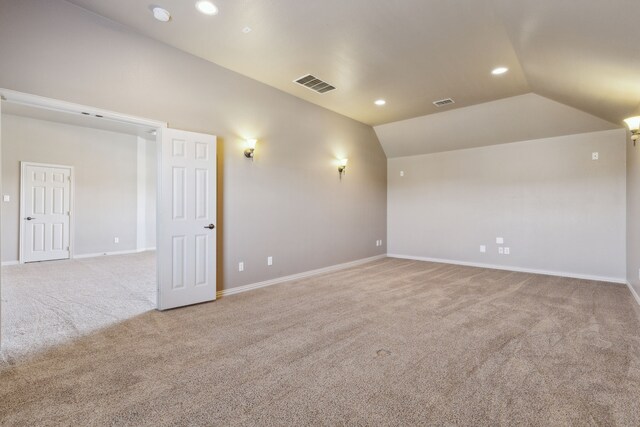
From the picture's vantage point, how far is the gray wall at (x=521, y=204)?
16.2 feet

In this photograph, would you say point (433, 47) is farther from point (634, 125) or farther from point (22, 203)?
point (22, 203)

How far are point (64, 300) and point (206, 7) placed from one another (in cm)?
386

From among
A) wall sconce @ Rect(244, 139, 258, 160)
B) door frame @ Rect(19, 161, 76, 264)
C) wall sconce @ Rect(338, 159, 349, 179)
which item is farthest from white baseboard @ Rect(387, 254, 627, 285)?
door frame @ Rect(19, 161, 76, 264)

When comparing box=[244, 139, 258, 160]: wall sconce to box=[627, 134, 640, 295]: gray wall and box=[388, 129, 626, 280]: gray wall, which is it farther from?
box=[627, 134, 640, 295]: gray wall

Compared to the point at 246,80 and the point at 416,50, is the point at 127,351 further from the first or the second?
the point at 416,50

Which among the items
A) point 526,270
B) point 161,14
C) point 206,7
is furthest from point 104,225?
point 526,270

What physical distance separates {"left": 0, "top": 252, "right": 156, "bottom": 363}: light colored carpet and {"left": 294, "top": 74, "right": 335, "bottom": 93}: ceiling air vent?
3573 millimetres

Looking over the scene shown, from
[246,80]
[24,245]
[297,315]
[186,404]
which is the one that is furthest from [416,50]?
[24,245]

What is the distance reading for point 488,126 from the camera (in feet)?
18.3

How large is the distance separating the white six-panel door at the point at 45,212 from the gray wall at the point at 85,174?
0.13m

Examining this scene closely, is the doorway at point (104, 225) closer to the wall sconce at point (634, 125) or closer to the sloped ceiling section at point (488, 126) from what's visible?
the sloped ceiling section at point (488, 126)

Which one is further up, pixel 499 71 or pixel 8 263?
pixel 499 71

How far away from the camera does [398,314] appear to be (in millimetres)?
3396

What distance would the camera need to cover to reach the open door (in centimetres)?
350
